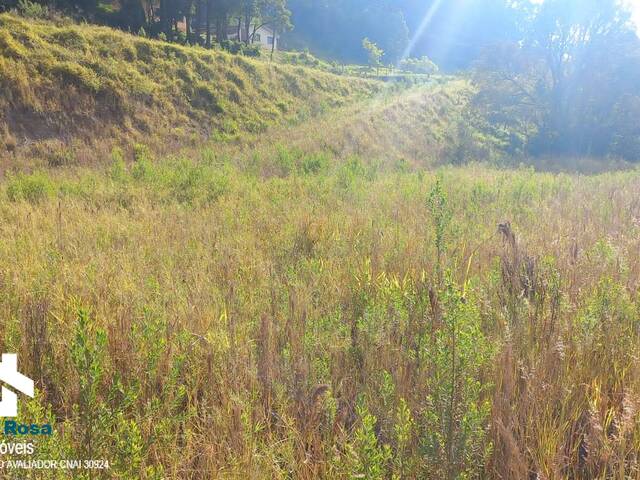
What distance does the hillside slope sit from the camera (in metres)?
12.8

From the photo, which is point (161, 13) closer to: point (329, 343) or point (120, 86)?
point (120, 86)

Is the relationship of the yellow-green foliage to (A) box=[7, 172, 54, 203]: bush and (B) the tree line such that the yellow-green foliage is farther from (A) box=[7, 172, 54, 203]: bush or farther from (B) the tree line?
(B) the tree line

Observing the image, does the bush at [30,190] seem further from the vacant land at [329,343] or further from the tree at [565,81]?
the tree at [565,81]

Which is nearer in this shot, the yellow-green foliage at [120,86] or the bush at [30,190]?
the bush at [30,190]

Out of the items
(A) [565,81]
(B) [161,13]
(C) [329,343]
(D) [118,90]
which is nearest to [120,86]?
(D) [118,90]

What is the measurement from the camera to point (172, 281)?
302 centimetres

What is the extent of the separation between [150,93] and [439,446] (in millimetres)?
17800

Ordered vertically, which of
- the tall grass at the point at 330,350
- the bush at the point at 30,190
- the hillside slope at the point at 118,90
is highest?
the hillside slope at the point at 118,90

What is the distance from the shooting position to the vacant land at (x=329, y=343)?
1.40 meters

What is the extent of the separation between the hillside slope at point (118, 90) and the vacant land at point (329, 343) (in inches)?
395

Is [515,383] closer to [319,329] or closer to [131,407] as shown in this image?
[319,329]

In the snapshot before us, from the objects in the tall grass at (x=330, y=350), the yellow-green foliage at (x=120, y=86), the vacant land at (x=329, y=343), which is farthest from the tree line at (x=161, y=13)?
the tall grass at (x=330, y=350)

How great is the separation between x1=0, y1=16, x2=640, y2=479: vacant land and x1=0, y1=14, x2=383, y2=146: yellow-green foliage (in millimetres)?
10200

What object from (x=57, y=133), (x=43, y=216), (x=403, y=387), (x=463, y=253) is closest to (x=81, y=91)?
(x=57, y=133)
